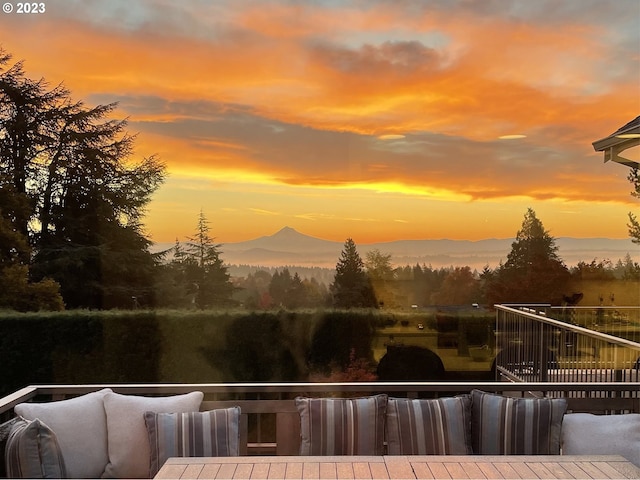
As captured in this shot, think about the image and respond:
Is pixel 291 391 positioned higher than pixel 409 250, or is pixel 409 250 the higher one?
pixel 409 250

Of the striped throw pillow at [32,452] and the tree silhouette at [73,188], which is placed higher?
the tree silhouette at [73,188]

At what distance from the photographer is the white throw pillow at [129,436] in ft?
8.88

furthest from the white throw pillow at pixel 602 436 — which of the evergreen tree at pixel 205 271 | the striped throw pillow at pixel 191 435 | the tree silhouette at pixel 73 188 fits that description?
the tree silhouette at pixel 73 188

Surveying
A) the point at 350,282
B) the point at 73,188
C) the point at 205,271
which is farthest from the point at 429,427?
the point at 73,188

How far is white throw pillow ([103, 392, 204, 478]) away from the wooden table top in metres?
0.44

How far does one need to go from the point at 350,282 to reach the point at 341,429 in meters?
1.71

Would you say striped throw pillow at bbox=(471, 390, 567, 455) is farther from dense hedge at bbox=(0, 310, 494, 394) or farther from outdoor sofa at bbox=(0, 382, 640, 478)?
dense hedge at bbox=(0, 310, 494, 394)

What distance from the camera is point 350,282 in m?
4.29

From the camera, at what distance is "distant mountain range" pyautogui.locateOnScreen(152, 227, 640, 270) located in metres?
4.24

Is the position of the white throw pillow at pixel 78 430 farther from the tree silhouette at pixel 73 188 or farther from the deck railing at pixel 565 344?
the deck railing at pixel 565 344

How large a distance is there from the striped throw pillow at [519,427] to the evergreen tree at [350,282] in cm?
169

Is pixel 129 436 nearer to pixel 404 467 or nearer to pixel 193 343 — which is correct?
pixel 404 467

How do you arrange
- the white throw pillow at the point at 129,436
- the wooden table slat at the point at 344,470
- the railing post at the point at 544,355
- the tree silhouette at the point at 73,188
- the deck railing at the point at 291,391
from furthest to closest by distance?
the railing post at the point at 544,355 < the tree silhouette at the point at 73,188 < the deck railing at the point at 291,391 < the white throw pillow at the point at 129,436 < the wooden table slat at the point at 344,470

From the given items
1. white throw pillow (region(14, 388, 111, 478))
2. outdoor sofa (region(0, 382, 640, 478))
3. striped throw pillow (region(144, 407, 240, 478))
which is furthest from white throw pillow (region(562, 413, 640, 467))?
white throw pillow (region(14, 388, 111, 478))
